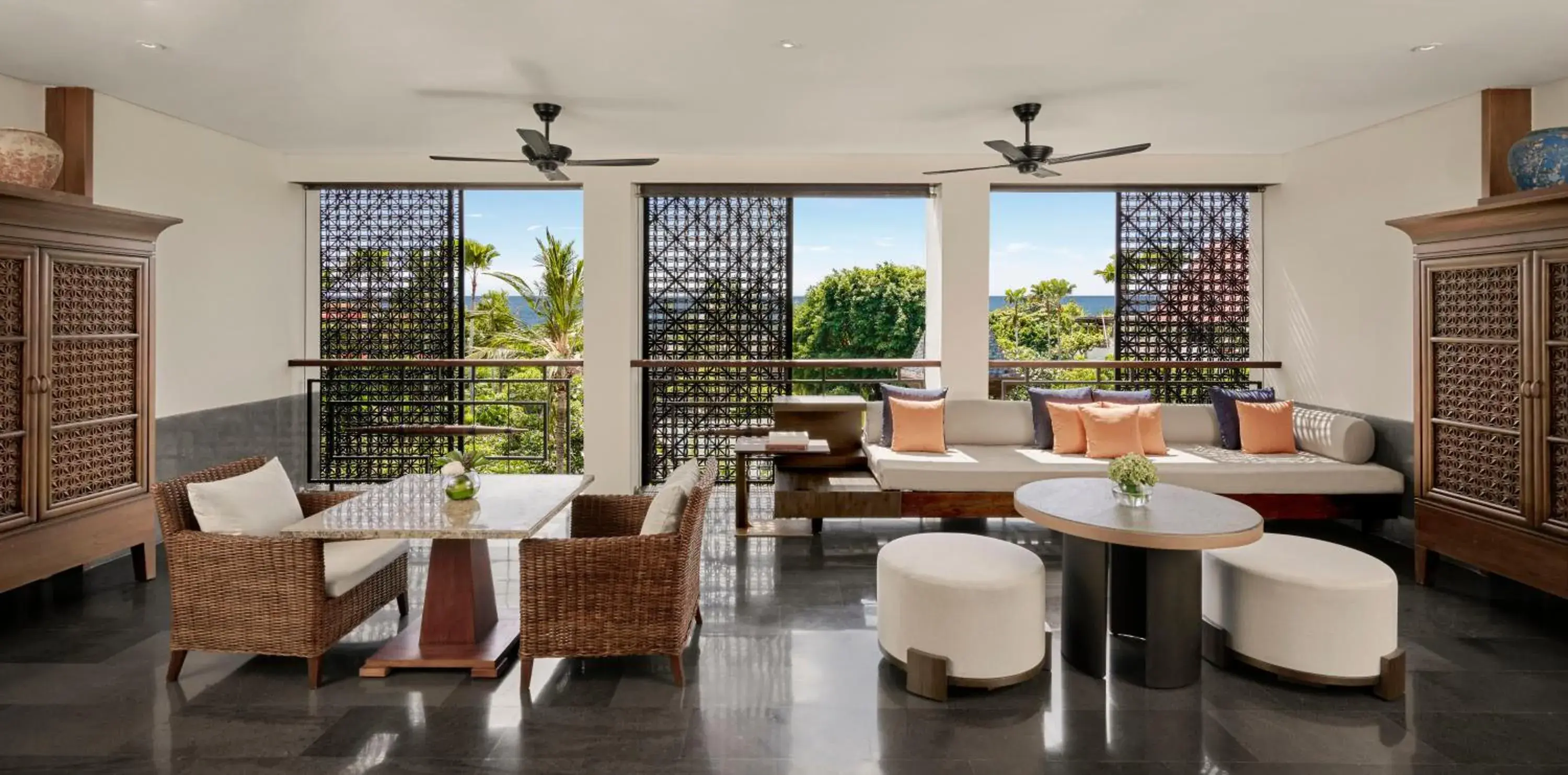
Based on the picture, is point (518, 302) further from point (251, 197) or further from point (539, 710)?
point (539, 710)

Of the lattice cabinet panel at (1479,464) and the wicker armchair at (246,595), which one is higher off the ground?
the lattice cabinet panel at (1479,464)

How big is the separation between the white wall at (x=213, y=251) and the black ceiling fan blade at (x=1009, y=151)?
4.73m

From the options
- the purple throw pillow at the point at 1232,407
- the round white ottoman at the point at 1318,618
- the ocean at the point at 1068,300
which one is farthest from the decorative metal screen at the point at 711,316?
the ocean at the point at 1068,300

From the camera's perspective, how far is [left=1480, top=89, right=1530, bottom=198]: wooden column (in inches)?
169

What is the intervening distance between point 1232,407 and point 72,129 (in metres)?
6.93

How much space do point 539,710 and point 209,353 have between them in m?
4.03

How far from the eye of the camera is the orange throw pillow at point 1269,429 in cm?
543

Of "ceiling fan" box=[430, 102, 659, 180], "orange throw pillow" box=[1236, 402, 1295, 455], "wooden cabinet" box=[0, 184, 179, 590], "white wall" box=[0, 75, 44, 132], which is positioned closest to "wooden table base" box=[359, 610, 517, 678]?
"wooden cabinet" box=[0, 184, 179, 590]

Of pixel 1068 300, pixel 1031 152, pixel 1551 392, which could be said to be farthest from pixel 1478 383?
pixel 1068 300

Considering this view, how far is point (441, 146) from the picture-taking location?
235 inches

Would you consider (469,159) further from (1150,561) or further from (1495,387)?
(1495,387)

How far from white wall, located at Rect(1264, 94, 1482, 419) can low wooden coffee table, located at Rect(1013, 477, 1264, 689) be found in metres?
2.69

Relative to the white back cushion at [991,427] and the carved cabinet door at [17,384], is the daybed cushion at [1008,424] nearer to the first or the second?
the white back cushion at [991,427]

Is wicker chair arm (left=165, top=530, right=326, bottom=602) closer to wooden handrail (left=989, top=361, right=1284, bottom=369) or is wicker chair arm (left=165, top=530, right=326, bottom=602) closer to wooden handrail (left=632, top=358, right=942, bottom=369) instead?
wooden handrail (left=632, top=358, right=942, bottom=369)
